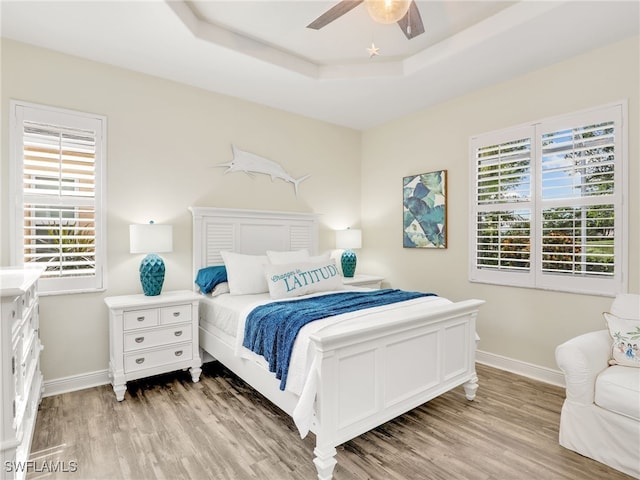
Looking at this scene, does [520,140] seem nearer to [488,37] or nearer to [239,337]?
[488,37]

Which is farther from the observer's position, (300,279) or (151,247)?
(300,279)

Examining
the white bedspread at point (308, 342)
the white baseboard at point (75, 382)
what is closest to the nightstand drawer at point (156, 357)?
the white baseboard at point (75, 382)

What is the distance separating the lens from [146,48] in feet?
9.62

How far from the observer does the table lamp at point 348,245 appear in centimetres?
456

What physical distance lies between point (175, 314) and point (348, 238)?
229 cm

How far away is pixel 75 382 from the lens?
3.02 m

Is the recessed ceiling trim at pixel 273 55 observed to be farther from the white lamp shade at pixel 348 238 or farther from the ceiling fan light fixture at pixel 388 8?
the white lamp shade at pixel 348 238

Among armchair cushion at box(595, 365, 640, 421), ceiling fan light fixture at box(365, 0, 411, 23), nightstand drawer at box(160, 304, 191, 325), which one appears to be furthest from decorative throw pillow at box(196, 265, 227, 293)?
armchair cushion at box(595, 365, 640, 421)

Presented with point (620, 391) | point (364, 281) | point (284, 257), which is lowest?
point (620, 391)

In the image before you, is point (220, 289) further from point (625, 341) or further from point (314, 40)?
point (625, 341)

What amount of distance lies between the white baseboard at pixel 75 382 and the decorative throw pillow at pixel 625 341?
3819 millimetres

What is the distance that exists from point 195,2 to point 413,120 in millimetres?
2706

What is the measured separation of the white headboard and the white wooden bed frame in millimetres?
847

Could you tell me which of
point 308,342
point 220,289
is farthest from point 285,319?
point 220,289
